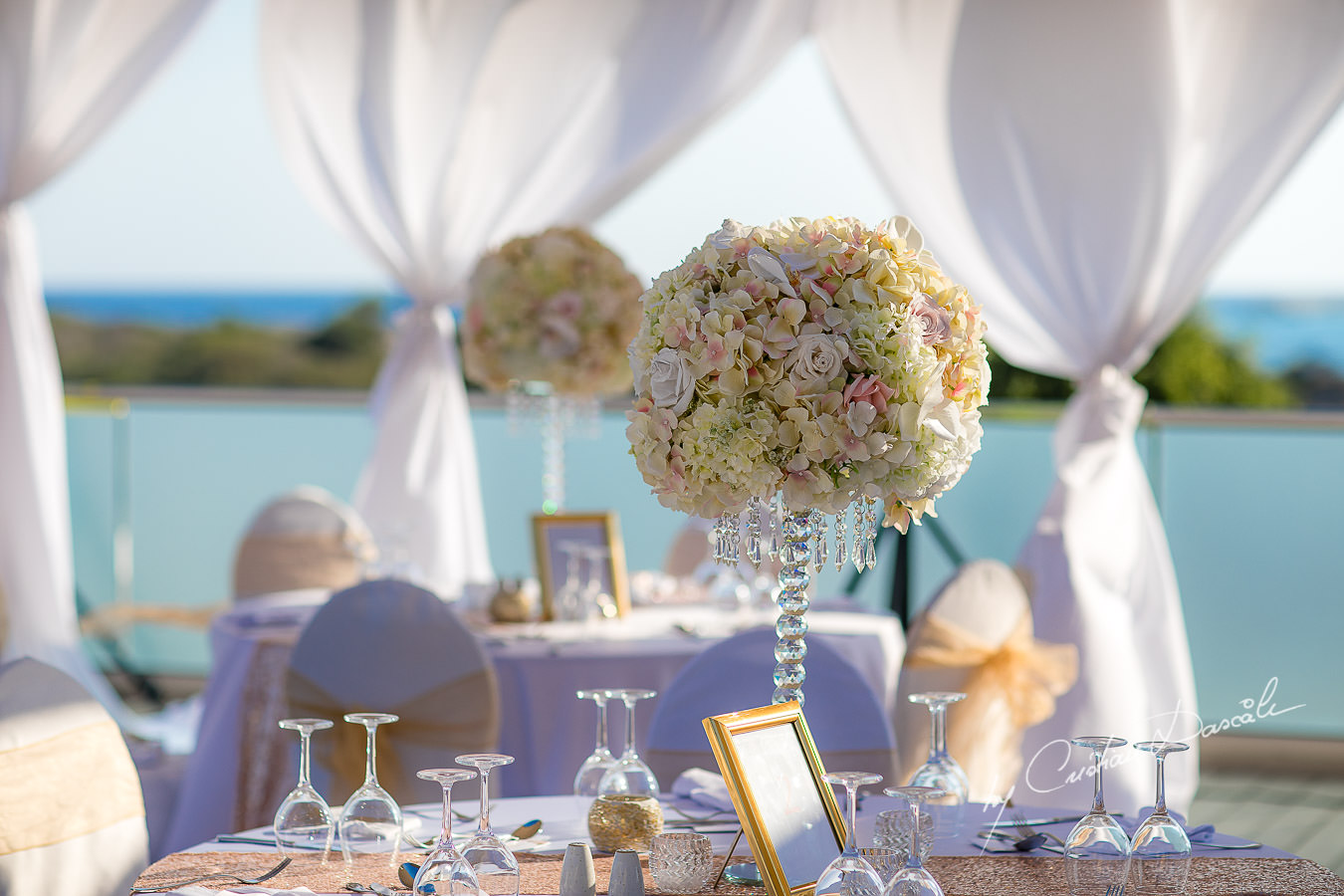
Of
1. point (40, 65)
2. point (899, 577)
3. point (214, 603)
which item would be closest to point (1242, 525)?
point (899, 577)

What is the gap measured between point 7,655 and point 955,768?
3.75 meters

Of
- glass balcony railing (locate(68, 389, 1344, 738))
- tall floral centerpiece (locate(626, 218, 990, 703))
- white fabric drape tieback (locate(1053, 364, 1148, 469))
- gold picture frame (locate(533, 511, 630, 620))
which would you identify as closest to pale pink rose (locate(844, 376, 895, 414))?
tall floral centerpiece (locate(626, 218, 990, 703))

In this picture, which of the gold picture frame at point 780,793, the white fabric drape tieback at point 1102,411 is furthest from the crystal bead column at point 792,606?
the white fabric drape tieback at point 1102,411

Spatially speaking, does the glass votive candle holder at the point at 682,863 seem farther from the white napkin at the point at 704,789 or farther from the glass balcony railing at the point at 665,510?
the glass balcony railing at the point at 665,510

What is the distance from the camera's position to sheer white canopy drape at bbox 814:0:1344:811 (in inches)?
159

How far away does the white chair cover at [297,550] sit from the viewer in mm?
4453

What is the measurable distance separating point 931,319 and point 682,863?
0.67m

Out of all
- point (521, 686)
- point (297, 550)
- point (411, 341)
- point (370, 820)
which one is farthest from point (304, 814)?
point (411, 341)

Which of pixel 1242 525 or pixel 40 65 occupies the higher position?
pixel 40 65

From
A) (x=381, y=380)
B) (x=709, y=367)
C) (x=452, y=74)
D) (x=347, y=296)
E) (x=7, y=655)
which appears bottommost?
(x=7, y=655)

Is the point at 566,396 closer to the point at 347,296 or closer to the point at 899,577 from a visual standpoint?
the point at 899,577

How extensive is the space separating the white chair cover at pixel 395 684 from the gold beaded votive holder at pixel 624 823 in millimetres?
903

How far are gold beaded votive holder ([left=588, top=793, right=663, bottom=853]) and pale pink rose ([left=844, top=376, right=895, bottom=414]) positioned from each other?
0.60 meters

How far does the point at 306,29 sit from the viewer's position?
5.00m
